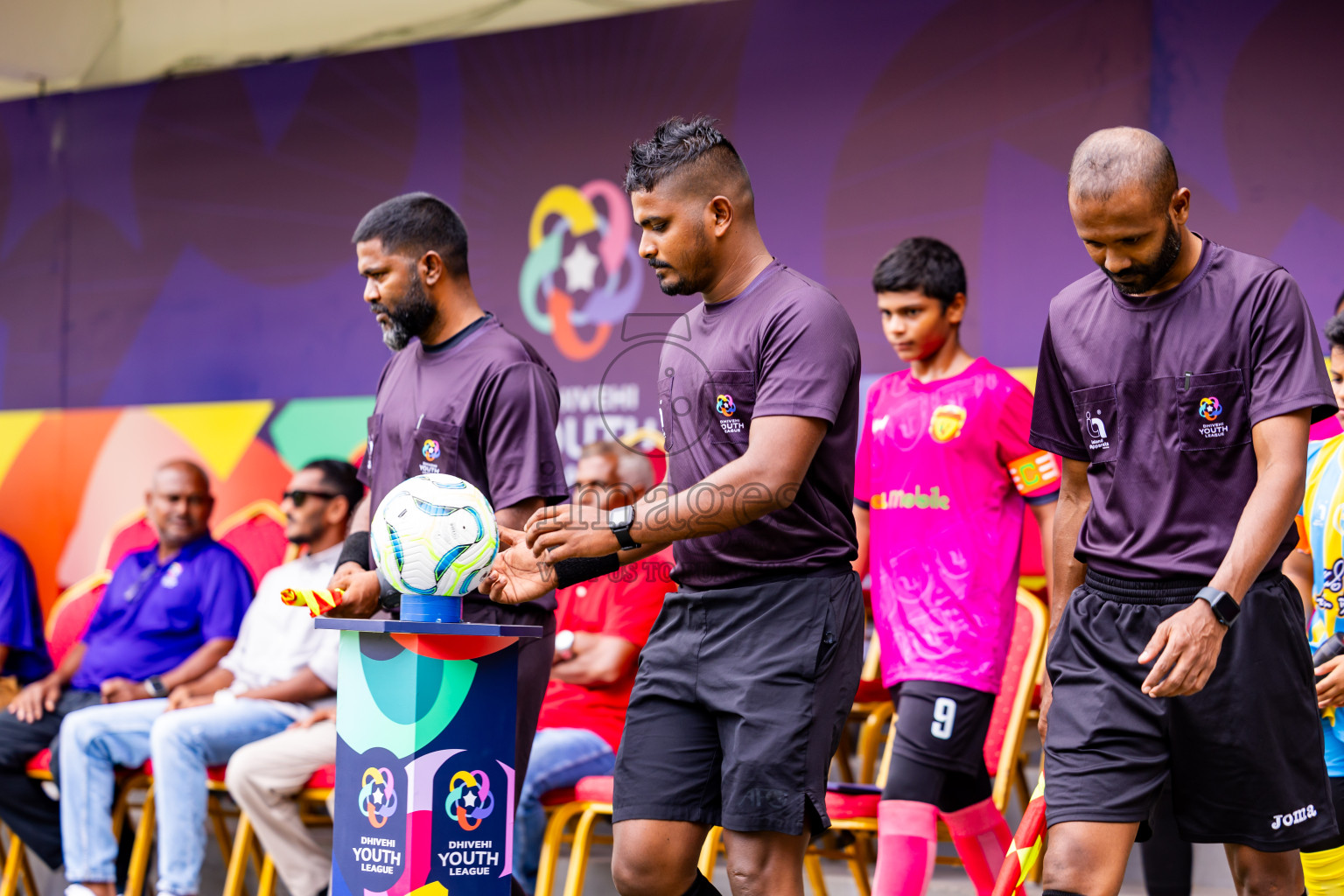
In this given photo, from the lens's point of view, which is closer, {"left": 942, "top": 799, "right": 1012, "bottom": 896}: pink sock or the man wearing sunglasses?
{"left": 942, "top": 799, "right": 1012, "bottom": 896}: pink sock

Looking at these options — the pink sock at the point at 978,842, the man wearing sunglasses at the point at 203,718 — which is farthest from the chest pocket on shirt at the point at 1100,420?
the man wearing sunglasses at the point at 203,718

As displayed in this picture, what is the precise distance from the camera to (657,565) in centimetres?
489

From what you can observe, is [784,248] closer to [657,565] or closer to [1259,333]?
[657,565]

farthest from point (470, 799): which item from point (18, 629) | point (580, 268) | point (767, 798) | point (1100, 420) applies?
point (18, 629)

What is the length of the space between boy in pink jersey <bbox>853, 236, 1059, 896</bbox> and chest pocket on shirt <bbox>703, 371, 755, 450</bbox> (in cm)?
136

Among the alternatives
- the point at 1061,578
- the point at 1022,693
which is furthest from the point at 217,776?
the point at 1061,578

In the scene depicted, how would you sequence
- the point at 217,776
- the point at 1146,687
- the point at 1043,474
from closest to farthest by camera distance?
the point at 1146,687 < the point at 1043,474 < the point at 217,776

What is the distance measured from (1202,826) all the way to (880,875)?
1212mm

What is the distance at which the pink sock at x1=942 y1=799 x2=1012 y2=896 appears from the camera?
3.76 meters

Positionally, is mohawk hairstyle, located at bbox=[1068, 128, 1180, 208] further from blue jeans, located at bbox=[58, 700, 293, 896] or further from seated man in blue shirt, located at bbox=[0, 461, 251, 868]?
seated man in blue shirt, located at bbox=[0, 461, 251, 868]

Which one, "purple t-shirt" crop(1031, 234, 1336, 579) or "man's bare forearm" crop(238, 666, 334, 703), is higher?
"purple t-shirt" crop(1031, 234, 1336, 579)

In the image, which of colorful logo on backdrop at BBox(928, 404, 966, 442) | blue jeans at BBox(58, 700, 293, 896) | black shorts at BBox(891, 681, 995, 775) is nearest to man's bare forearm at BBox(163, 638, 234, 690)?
blue jeans at BBox(58, 700, 293, 896)

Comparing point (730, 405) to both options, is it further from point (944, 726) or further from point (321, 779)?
point (321, 779)

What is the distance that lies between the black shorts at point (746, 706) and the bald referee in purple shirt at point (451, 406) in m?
0.55
